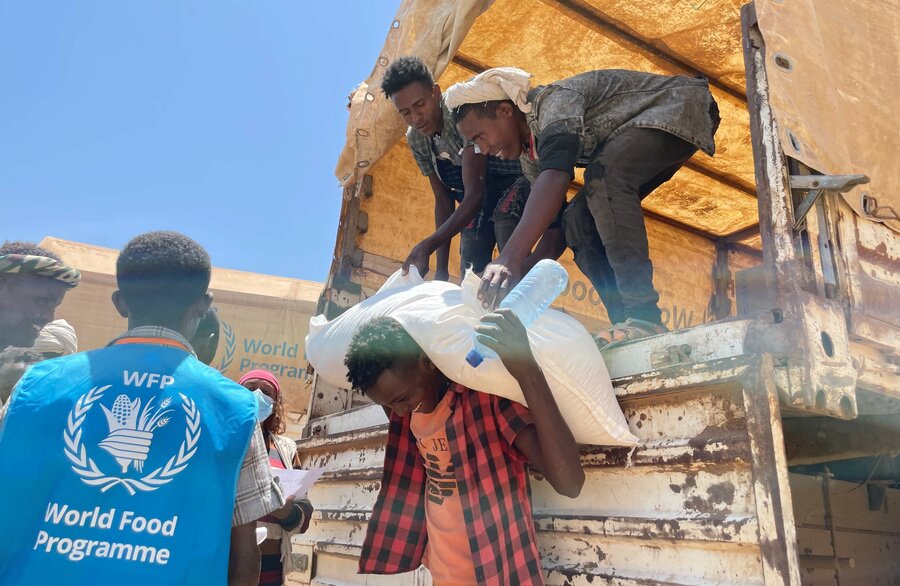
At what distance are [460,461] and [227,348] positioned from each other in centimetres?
586

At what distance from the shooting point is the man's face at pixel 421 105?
2793 mm

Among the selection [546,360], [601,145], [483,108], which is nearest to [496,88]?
[483,108]

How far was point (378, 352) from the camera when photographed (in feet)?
5.85

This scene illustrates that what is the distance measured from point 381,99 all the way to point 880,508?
2721mm

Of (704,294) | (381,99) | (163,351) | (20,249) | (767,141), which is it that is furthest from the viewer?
(704,294)

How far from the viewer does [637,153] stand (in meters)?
2.16

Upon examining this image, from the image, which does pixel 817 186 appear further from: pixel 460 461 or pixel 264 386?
pixel 264 386

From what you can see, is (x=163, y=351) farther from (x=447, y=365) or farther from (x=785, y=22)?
(x=785, y=22)

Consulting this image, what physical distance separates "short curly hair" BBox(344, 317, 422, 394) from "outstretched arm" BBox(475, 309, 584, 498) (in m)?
0.28

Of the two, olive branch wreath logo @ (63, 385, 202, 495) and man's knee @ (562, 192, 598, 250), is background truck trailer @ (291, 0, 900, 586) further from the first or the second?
olive branch wreath logo @ (63, 385, 202, 495)

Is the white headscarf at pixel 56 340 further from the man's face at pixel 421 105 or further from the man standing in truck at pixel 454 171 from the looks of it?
the man's face at pixel 421 105

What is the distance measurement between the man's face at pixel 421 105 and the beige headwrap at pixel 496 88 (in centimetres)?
45

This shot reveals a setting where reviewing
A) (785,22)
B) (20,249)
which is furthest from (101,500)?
(785,22)

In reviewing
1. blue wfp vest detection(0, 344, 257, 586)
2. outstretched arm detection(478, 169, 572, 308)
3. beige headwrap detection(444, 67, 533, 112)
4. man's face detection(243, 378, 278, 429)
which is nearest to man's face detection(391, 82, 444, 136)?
beige headwrap detection(444, 67, 533, 112)
